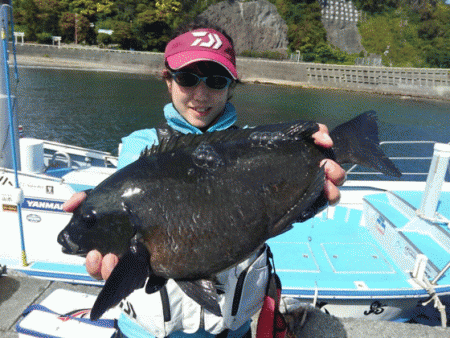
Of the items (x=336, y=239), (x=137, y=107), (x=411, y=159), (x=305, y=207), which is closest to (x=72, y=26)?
(x=137, y=107)

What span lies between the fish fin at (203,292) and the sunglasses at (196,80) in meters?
0.98

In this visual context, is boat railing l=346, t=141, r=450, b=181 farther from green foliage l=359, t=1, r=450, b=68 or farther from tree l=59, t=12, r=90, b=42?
tree l=59, t=12, r=90, b=42

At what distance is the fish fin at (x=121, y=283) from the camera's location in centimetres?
146

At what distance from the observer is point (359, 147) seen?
2.08 m

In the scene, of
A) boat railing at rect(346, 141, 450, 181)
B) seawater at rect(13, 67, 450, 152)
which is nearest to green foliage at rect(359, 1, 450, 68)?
seawater at rect(13, 67, 450, 152)

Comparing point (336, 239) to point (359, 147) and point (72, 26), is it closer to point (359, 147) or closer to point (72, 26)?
point (359, 147)

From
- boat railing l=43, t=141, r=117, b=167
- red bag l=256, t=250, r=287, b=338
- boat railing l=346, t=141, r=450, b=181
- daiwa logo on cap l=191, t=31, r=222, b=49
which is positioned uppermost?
daiwa logo on cap l=191, t=31, r=222, b=49

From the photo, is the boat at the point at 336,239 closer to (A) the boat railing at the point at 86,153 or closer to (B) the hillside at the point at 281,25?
(A) the boat railing at the point at 86,153

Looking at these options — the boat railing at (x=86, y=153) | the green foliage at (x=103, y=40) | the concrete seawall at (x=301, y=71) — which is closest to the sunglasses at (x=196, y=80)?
the boat railing at (x=86, y=153)

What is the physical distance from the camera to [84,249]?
5.54ft

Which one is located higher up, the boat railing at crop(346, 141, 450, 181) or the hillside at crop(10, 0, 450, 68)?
the hillside at crop(10, 0, 450, 68)

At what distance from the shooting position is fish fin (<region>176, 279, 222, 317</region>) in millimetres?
1571

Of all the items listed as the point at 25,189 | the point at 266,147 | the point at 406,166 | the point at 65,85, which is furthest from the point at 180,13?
the point at 266,147

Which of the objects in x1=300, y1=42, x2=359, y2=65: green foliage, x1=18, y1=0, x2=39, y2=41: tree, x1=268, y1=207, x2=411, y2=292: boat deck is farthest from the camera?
x1=300, y1=42, x2=359, y2=65: green foliage
